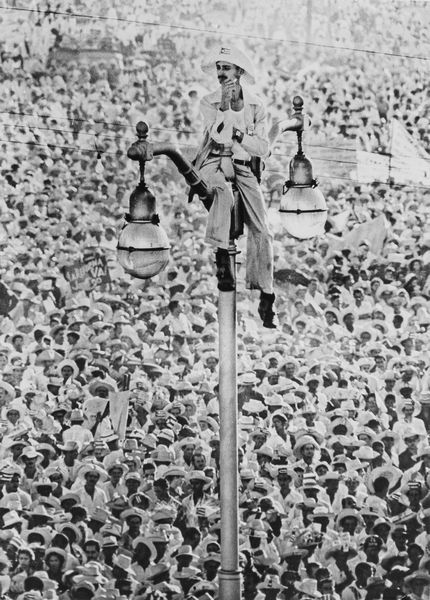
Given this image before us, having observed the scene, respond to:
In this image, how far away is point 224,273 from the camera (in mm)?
7184

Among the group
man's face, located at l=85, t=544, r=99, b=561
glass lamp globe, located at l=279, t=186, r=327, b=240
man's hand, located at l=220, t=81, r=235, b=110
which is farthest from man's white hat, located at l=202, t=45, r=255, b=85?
man's face, located at l=85, t=544, r=99, b=561

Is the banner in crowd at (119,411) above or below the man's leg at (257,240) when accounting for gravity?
below

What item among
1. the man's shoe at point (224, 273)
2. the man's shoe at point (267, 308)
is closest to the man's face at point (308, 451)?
the man's shoe at point (267, 308)

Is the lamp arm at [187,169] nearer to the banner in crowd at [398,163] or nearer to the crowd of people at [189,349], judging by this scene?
the crowd of people at [189,349]

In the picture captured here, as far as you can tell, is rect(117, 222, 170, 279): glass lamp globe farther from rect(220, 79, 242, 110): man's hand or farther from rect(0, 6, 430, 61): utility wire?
rect(0, 6, 430, 61): utility wire

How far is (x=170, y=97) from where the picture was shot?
16.9 metres

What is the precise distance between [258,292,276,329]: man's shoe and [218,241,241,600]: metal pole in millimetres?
556

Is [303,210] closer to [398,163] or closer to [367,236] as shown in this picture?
[367,236]

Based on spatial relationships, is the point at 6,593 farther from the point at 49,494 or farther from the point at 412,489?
the point at 412,489

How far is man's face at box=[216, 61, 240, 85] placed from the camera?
7477 mm

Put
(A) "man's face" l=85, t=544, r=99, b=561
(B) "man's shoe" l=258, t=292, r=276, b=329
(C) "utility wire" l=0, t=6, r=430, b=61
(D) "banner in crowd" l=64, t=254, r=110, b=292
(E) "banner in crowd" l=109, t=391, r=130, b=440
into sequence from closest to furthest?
(B) "man's shoe" l=258, t=292, r=276, b=329, (A) "man's face" l=85, t=544, r=99, b=561, (E) "banner in crowd" l=109, t=391, r=130, b=440, (D) "banner in crowd" l=64, t=254, r=110, b=292, (C) "utility wire" l=0, t=6, r=430, b=61

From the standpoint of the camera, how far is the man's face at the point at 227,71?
7.48 m

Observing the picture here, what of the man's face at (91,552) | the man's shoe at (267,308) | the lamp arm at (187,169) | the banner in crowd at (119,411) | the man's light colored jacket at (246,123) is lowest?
the man's face at (91,552)

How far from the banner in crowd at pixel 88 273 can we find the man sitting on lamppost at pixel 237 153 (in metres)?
7.35
